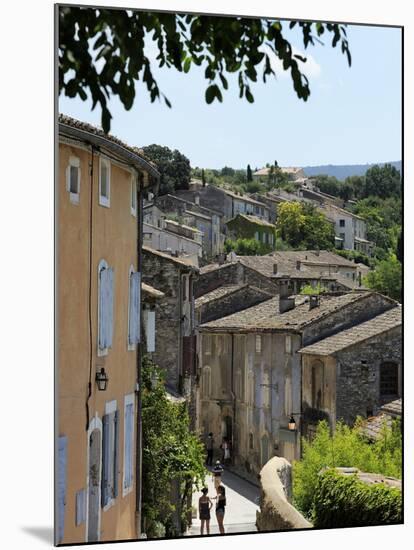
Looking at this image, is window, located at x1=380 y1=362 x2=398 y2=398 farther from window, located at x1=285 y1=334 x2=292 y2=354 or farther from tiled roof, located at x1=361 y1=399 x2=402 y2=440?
window, located at x1=285 y1=334 x2=292 y2=354

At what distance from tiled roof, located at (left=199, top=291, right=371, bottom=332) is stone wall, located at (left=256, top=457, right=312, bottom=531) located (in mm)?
1434

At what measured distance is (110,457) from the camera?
1351 cm

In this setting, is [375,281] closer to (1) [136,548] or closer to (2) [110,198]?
(2) [110,198]

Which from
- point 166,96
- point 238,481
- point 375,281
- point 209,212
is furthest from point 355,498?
point 166,96

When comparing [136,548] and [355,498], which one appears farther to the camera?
[355,498]

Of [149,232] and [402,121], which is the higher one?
[402,121]

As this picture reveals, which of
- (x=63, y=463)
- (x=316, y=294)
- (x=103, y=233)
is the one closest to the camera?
(x=63, y=463)

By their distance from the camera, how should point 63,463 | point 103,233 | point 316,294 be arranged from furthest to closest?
point 316,294, point 103,233, point 63,463

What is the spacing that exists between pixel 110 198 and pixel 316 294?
2173 millimetres

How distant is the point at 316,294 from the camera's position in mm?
14320

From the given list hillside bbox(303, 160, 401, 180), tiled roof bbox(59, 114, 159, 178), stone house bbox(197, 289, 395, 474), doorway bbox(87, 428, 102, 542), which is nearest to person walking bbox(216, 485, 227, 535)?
stone house bbox(197, 289, 395, 474)

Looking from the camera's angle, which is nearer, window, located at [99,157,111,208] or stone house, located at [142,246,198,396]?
window, located at [99,157,111,208]

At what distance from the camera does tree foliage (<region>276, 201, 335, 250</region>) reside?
13.9 meters
